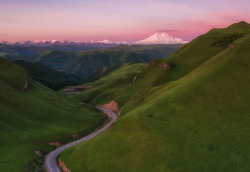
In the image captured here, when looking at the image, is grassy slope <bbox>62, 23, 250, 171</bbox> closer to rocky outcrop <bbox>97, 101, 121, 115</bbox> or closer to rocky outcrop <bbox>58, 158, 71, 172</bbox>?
rocky outcrop <bbox>58, 158, 71, 172</bbox>

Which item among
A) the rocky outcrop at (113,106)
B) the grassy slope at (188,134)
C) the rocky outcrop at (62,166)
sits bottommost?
the rocky outcrop at (113,106)

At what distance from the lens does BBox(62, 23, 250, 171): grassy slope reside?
5582 centimetres

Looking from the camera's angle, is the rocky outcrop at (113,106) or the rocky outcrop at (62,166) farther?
the rocky outcrop at (113,106)

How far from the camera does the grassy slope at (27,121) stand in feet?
278

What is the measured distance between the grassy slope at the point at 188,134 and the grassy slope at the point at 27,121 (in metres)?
21.3

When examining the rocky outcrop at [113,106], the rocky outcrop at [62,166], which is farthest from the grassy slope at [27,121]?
the rocky outcrop at [113,106]

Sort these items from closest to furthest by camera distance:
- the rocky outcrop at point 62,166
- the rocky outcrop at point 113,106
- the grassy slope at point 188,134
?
1. the grassy slope at point 188,134
2. the rocky outcrop at point 62,166
3. the rocky outcrop at point 113,106

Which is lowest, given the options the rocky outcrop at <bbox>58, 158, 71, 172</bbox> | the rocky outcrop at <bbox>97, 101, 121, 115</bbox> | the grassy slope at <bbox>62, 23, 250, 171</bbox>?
the rocky outcrop at <bbox>97, 101, 121, 115</bbox>

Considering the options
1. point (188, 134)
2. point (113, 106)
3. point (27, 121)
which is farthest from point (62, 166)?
point (113, 106)

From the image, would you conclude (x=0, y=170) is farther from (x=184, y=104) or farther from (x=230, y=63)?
(x=230, y=63)

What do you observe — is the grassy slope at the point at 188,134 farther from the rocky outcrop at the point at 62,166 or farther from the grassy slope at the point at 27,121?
the grassy slope at the point at 27,121

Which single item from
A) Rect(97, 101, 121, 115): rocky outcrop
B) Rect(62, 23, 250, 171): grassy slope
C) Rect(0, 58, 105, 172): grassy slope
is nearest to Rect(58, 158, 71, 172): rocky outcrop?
Rect(62, 23, 250, 171): grassy slope

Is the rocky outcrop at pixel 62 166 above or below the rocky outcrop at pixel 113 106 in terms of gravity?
above

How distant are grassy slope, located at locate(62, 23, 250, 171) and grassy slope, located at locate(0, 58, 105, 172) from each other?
2125 centimetres
